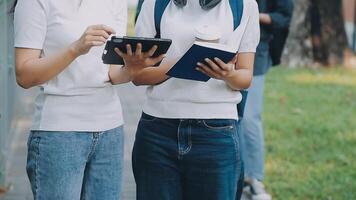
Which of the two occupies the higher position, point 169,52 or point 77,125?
point 169,52

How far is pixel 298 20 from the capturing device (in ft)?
47.5

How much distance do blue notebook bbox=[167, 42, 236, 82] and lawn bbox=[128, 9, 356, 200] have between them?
3.27 metres

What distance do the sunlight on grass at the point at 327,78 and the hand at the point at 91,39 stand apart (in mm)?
9847

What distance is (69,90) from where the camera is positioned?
3371 millimetres

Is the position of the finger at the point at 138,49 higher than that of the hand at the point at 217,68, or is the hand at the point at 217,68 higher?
the finger at the point at 138,49

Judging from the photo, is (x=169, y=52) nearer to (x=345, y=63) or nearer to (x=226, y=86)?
(x=226, y=86)

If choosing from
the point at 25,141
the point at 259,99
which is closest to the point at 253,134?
the point at 259,99

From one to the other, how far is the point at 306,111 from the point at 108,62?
7.26 metres

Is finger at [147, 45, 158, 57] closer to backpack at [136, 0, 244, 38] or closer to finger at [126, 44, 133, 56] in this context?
finger at [126, 44, 133, 56]

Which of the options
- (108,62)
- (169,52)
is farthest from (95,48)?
(169,52)

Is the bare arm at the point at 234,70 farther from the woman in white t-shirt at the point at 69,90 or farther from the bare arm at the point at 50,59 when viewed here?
the bare arm at the point at 50,59


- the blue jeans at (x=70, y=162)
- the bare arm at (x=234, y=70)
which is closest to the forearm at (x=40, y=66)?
the blue jeans at (x=70, y=162)

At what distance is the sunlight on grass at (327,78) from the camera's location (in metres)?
12.9

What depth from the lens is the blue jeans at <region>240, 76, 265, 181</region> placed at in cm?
609
